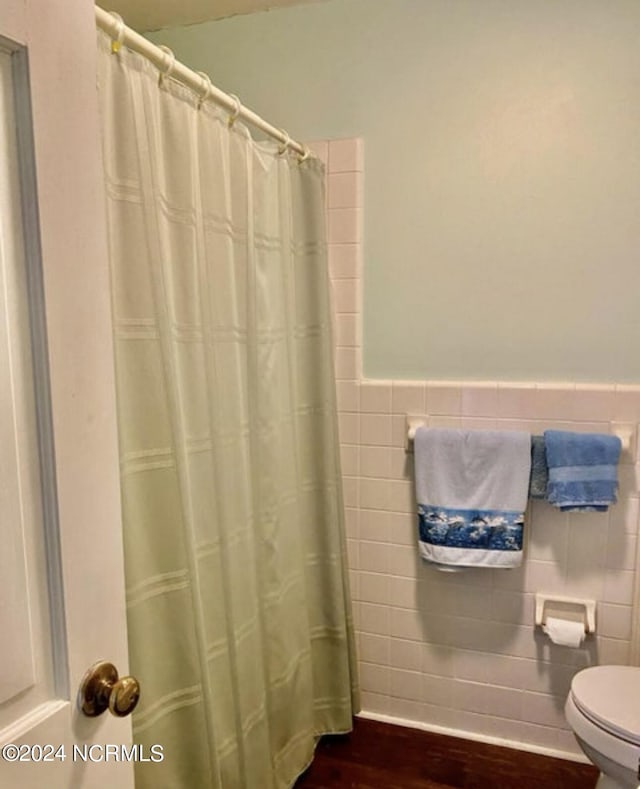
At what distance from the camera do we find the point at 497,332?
1.93m

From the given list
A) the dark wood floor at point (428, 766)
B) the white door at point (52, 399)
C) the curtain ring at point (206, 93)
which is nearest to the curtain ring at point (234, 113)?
the curtain ring at point (206, 93)

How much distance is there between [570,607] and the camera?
1.93 meters

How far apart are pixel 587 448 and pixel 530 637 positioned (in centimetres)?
69

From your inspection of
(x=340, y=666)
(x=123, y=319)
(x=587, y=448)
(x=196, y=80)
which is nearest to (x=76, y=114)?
(x=123, y=319)

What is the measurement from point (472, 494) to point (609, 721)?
2.28 ft

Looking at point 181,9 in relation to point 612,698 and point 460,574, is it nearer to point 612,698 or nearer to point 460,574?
point 460,574

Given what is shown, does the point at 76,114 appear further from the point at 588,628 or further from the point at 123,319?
the point at 588,628

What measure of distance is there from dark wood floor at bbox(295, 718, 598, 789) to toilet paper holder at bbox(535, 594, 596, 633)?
0.47 m

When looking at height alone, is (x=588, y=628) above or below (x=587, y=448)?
below

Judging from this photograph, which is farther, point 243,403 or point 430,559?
point 430,559

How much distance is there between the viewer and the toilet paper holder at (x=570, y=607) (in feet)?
6.16

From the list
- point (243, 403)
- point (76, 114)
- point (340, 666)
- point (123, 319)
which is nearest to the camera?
point (76, 114)

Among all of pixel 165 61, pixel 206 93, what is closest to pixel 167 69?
pixel 165 61

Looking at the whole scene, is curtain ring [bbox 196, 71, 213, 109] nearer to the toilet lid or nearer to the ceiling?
the ceiling
